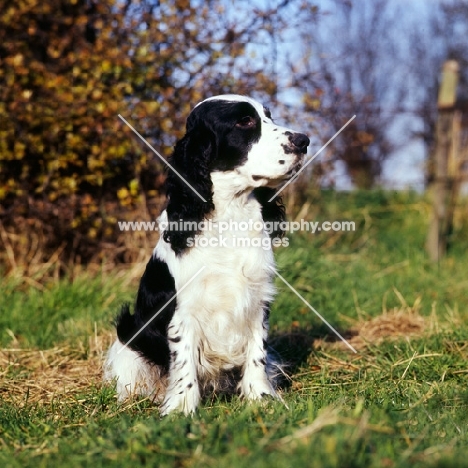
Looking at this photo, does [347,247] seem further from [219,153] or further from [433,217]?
[219,153]

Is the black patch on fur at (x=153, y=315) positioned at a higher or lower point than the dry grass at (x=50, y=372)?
higher

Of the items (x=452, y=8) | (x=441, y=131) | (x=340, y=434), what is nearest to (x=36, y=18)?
(x=441, y=131)

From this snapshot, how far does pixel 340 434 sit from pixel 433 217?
216 inches

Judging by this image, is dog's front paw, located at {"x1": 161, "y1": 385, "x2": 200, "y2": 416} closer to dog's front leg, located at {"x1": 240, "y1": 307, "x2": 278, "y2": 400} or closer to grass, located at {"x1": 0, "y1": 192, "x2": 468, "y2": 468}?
grass, located at {"x1": 0, "y1": 192, "x2": 468, "y2": 468}

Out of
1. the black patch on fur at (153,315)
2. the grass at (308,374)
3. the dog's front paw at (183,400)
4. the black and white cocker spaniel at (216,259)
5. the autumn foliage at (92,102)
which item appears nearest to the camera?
the grass at (308,374)

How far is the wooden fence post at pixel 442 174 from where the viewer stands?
23.1ft

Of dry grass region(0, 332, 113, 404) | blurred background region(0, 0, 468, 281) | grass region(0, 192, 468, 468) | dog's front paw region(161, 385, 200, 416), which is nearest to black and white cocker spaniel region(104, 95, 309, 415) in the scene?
dog's front paw region(161, 385, 200, 416)

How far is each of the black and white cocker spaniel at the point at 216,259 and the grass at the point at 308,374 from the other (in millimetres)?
205

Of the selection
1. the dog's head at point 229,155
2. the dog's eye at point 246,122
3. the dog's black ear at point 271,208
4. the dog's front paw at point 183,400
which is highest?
the dog's eye at point 246,122

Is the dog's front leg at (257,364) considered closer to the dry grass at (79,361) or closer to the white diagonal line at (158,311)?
the white diagonal line at (158,311)

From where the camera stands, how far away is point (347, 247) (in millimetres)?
7023

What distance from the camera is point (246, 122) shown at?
3.27 meters

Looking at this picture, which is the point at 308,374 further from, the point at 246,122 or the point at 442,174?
the point at 442,174

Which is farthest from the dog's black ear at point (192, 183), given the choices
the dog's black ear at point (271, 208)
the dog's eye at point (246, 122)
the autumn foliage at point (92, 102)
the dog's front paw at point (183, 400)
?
the autumn foliage at point (92, 102)
